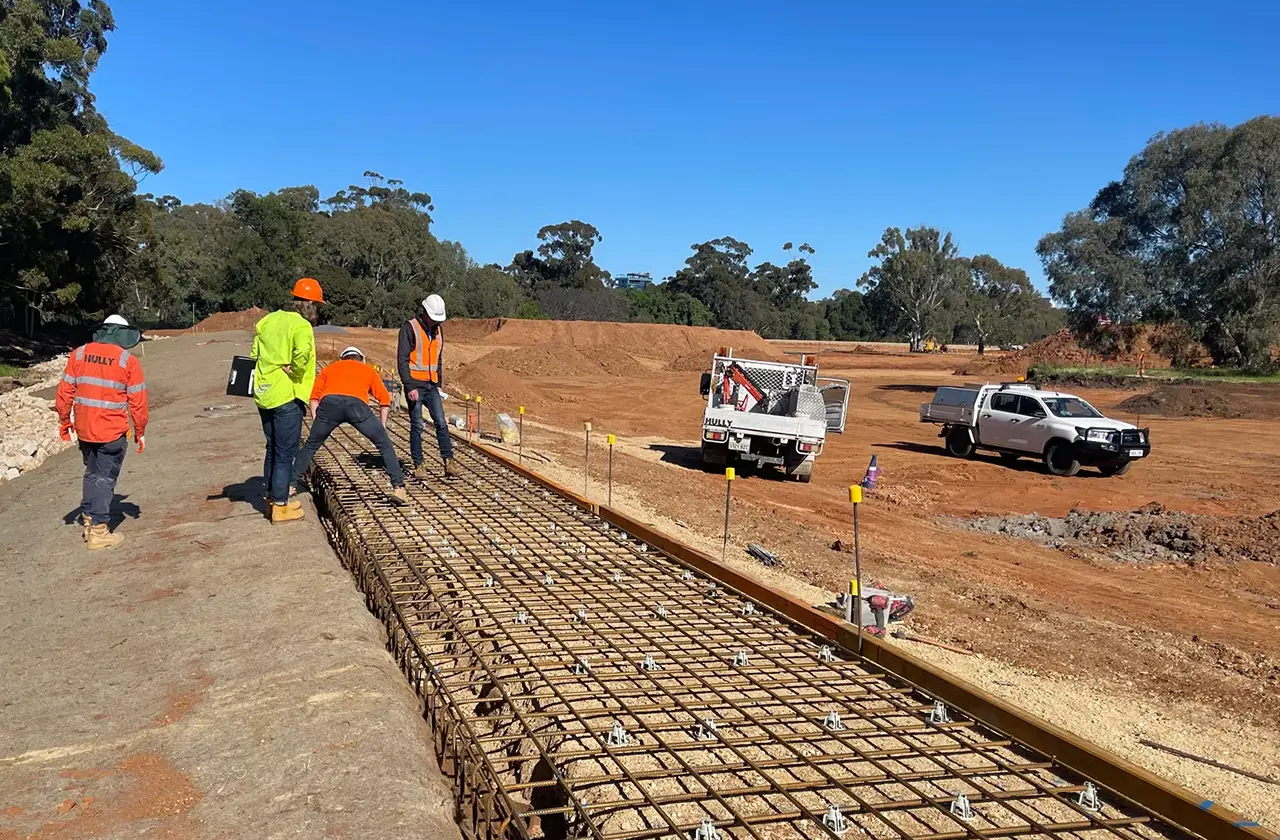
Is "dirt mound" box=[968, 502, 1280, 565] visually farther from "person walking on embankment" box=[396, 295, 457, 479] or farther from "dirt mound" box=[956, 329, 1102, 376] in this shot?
"dirt mound" box=[956, 329, 1102, 376]

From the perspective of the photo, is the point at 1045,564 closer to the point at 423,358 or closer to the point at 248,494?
the point at 423,358

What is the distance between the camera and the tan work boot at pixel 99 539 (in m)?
6.48

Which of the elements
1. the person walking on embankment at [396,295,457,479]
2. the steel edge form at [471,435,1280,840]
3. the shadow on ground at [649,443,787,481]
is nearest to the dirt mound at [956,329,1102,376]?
the shadow on ground at [649,443,787,481]

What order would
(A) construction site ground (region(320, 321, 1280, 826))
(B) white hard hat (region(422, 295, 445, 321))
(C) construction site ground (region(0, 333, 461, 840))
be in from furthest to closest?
(B) white hard hat (region(422, 295, 445, 321)) < (A) construction site ground (region(320, 321, 1280, 826)) < (C) construction site ground (region(0, 333, 461, 840))

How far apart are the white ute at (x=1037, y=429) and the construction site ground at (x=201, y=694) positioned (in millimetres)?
14604

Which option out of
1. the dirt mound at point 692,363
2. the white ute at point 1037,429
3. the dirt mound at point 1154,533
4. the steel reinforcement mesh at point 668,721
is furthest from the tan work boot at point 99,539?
the dirt mound at point 692,363

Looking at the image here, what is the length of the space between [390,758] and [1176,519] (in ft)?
40.9

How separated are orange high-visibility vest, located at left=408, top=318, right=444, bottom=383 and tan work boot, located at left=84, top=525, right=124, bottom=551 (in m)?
3.11

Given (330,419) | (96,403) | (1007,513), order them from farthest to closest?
(1007,513) → (330,419) → (96,403)

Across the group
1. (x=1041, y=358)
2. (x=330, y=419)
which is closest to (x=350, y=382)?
(x=330, y=419)

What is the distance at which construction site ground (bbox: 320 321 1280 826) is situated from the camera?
5406 millimetres

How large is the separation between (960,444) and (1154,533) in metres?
7.85

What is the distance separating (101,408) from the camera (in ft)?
20.8

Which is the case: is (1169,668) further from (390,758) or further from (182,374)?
(182,374)
